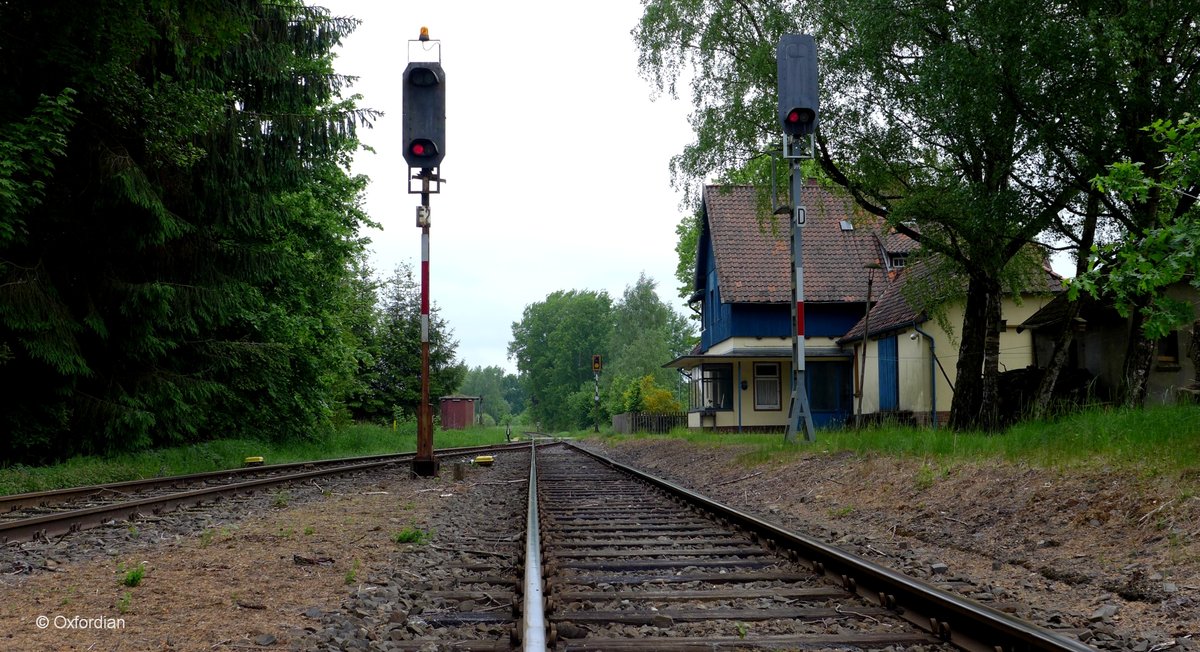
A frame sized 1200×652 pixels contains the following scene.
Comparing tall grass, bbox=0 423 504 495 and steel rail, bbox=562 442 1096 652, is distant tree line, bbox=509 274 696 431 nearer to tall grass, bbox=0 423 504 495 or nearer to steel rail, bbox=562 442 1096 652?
tall grass, bbox=0 423 504 495

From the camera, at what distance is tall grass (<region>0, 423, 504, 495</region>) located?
37.8 ft

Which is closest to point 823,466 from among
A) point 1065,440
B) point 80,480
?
point 1065,440

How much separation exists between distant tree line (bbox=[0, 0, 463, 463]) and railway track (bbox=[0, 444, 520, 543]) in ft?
6.30

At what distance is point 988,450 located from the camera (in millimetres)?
9211

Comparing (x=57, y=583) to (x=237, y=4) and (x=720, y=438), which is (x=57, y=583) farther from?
(x=720, y=438)

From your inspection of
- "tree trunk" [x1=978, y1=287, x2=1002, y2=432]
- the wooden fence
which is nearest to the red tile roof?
the wooden fence

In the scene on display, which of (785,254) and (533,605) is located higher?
(785,254)

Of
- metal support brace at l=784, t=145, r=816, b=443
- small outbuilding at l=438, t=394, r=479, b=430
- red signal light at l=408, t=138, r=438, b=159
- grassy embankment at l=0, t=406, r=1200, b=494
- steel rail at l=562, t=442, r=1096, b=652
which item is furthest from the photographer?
small outbuilding at l=438, t=394, r=479, b=430

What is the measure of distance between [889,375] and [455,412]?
3607 centimetres

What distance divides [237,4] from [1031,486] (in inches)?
478

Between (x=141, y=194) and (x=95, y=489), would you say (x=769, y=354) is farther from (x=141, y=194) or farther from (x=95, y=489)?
(x=95, y=489)

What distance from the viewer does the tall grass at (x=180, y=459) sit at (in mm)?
11531

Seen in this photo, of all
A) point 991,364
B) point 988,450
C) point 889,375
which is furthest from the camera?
point 889,375

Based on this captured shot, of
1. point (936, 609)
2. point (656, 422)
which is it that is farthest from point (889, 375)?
point (936, 609)
